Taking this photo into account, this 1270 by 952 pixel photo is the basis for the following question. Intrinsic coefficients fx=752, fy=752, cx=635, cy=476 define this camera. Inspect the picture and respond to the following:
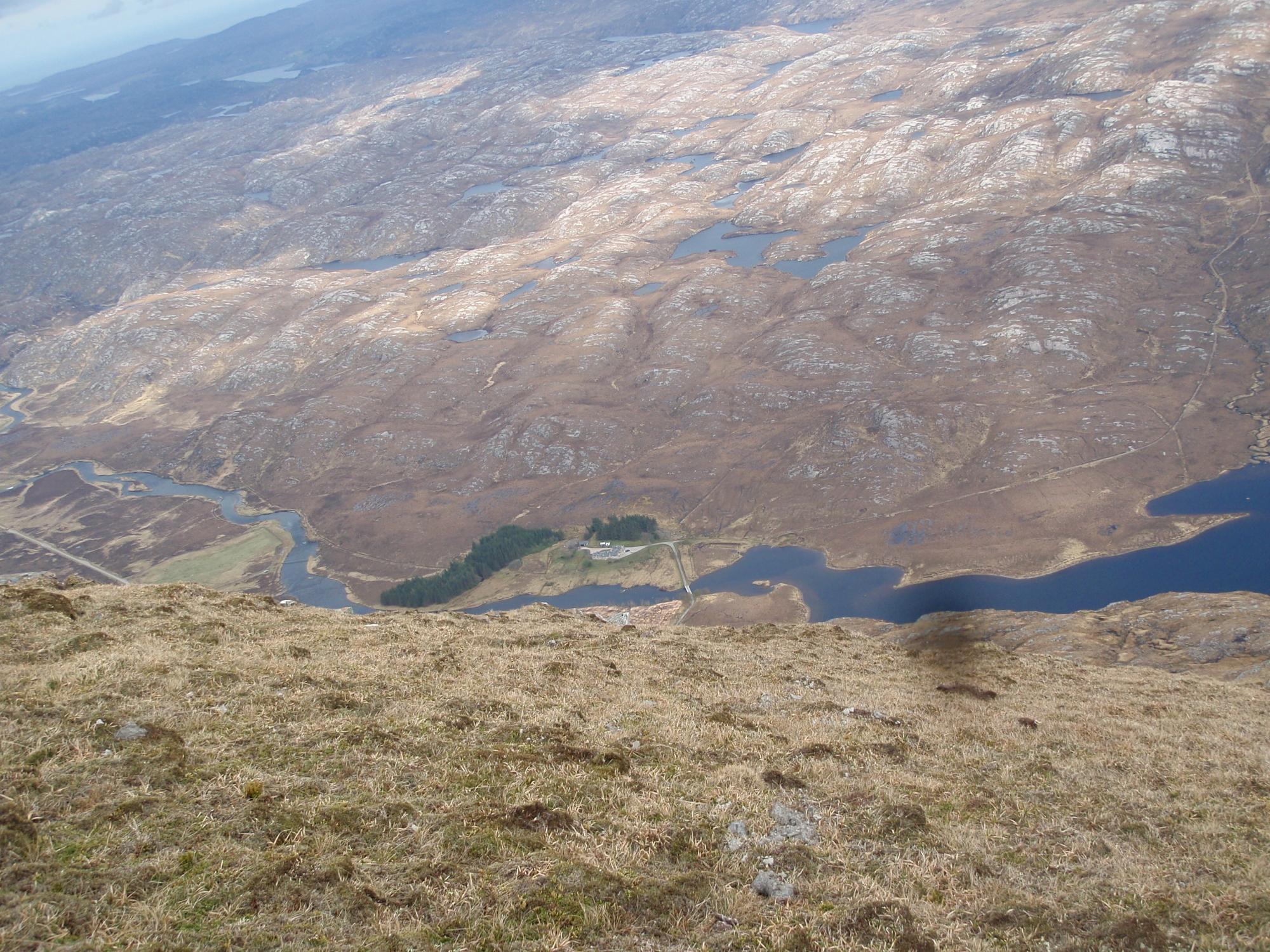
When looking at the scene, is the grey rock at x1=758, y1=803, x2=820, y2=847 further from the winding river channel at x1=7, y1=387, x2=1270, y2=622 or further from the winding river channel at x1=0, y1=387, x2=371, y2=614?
the winding river channel at x1=0, y1=387, x2=371, y2=614

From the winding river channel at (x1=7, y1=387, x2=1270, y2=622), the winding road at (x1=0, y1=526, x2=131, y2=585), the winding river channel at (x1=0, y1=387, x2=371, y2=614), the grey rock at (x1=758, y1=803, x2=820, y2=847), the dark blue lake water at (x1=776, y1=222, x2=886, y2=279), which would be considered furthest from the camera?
the dark blue lake water at (x1=776, y1=222, x2=886, y2=279)

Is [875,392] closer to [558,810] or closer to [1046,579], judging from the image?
[1046,579]

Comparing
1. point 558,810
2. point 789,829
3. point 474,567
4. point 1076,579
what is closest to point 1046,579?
point 1076,579

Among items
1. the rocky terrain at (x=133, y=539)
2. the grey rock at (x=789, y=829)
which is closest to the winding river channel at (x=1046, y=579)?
the rocky terrain at (x=133, y=539)

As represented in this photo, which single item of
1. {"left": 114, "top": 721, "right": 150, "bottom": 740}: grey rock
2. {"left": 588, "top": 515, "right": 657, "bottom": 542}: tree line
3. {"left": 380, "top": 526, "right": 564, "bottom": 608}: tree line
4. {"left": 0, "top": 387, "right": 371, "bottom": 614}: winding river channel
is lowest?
{"left": 588, "top": 515, "right": 657, "bottom": 542}: tree line

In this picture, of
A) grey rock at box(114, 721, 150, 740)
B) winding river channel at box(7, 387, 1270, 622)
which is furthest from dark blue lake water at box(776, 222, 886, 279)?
grey rock at box(114, 721, 150, 740)

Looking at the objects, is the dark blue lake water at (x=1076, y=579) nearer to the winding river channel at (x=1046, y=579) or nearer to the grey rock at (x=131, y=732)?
the winding river channel at (x=1046, y=579)
